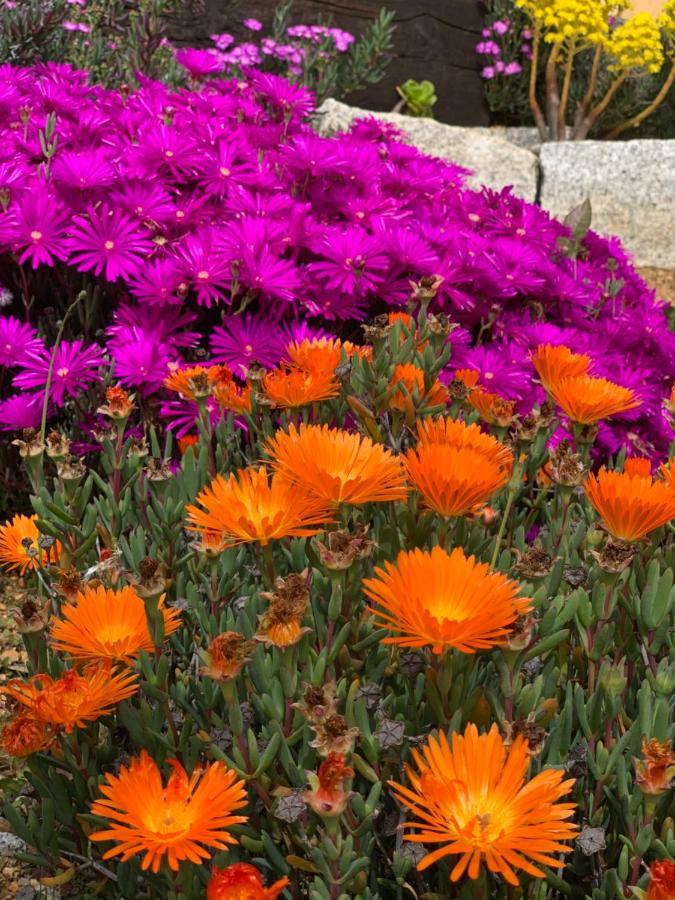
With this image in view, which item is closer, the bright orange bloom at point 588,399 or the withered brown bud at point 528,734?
the withered brown bud at point 528,734

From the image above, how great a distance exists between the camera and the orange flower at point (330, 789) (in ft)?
2.11

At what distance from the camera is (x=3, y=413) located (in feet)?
5.76

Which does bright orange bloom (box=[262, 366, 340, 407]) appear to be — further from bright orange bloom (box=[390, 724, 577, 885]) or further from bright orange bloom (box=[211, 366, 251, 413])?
bright orange bloom (box=[390, 724, 577, 885])

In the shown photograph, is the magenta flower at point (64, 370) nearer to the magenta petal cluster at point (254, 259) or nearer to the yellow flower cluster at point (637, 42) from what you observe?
the magenta petal cluster at point (254, 259)

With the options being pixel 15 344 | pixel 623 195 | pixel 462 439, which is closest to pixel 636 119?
pixel 623 195

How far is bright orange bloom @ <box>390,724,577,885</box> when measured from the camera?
0.60 metres

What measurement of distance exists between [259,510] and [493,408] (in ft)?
1.54

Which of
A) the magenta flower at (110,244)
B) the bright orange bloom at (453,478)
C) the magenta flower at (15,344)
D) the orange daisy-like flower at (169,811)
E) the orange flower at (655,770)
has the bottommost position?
the magenta flower at (15,344)

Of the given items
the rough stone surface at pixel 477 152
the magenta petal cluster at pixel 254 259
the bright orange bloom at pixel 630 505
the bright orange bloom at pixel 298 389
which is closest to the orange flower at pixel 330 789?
the bright orange bloom at pixel 630 505

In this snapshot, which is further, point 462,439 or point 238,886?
point 462,439

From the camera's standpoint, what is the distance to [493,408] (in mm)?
1226

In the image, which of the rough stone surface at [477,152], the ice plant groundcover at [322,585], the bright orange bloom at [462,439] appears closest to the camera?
the ice plant groundcover at [322,585]

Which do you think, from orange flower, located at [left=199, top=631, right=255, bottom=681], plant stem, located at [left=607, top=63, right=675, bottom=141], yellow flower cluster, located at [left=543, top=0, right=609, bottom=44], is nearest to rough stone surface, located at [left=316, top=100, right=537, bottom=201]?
yellow flower cluster, located at [left=543, top=0, right=609, bottom=44]

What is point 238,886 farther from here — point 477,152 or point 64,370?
point 477,152
